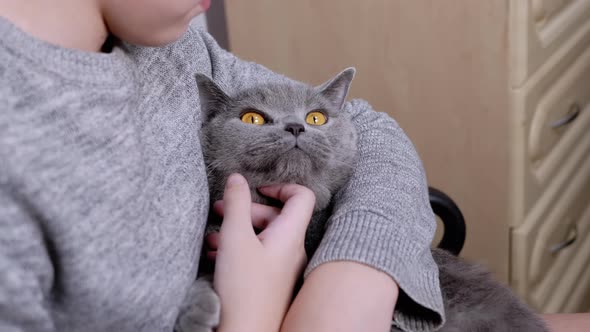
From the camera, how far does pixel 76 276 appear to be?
0.51m

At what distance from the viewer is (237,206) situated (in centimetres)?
68

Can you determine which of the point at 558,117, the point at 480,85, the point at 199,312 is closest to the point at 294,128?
the point at 199,312

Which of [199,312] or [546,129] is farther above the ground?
[199,312]

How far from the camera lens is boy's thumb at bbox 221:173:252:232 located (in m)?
0.67

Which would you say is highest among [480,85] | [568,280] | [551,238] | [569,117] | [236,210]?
[236,210]

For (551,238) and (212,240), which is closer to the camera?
(212,240)

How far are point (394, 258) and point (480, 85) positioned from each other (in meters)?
0.79

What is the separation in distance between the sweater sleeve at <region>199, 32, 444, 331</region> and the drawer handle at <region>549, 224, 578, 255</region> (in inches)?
33.2

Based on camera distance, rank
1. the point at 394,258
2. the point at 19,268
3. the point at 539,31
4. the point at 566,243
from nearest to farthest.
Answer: the point at 19,268 → the point at 394,258 → the point at 539,31 → the point at 566,243

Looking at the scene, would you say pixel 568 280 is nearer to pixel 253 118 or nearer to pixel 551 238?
pixel 551 238

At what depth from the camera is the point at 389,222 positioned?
0.76m

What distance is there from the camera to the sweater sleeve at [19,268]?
46 centimetres

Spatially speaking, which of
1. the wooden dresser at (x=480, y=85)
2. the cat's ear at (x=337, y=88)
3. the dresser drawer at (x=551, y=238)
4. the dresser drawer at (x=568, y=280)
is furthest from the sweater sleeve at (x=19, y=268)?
the dresser drawer at (x=568, y=280)

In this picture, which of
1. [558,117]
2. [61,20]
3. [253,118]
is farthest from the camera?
[558,117]
